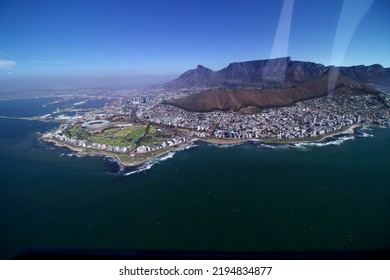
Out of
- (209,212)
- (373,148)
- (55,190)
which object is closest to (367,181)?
(373,148)

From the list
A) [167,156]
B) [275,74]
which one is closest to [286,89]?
[275,74]

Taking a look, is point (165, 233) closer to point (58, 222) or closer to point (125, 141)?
point (58, 222)

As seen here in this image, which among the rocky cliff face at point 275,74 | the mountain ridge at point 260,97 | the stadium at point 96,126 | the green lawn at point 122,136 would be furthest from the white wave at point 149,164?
the rocky cliff face at point 275,74

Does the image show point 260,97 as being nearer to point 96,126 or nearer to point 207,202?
point 96,126

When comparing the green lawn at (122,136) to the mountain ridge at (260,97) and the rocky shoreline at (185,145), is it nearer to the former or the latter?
the rocky shoreline at (185,145)

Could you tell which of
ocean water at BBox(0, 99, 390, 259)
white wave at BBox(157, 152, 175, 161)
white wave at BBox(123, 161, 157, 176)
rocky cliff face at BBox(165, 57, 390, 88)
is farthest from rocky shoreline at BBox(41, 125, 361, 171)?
rocky cliff face at BBox(165, 57, 390, 88)

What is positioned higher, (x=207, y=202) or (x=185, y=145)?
(x=185, y=145)

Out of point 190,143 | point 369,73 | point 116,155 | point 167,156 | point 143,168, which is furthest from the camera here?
point 369,73
